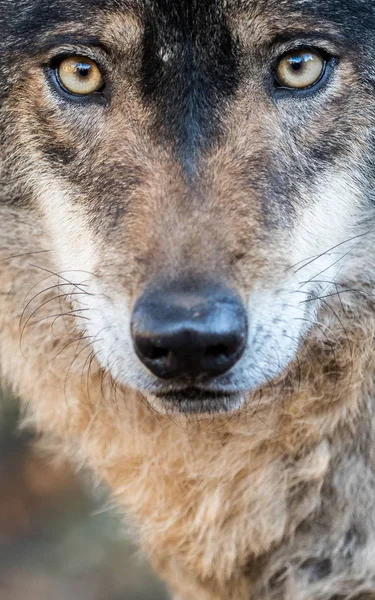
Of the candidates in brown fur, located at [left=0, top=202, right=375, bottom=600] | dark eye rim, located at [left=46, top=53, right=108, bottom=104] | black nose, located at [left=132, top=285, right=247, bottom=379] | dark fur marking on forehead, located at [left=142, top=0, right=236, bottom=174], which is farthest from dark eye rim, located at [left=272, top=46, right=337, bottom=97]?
black nose, located at [left=132, top=285, right=247, bottom=379]

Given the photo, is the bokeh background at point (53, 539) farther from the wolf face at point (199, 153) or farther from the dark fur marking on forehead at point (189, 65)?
the dark fur marking on forehead at point (189, 65)

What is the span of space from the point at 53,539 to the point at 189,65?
13.2 feet

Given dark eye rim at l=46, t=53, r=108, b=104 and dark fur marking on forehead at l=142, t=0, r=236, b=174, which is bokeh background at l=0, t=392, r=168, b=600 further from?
dark fur marking on forehead at l=142, t=0, r=236, b=174

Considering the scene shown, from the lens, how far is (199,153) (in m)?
2.75

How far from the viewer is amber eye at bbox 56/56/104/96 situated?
2.88 meters

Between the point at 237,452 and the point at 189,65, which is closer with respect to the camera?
the point at 189,65

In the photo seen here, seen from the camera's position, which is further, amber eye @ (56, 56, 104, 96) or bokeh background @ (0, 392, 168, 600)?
bokeh background @ (0, 392, 168, 600)

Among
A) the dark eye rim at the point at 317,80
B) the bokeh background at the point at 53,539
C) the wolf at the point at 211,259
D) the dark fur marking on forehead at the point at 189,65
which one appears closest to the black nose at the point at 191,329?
the wolf at the point at 211,259

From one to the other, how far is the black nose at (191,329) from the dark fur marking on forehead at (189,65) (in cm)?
49

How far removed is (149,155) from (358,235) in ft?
2.28

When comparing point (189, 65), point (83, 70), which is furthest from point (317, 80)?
point (83, 70)

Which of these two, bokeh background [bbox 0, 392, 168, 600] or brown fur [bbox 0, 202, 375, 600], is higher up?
brown fur [bbox 0, 202, 375, 600]

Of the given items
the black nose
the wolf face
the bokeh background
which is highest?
the wolf face

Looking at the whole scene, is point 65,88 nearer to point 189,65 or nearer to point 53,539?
point 189,65
